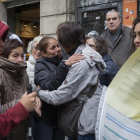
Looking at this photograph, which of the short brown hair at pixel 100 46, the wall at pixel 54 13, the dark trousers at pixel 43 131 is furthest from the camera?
the wall at pixel 54 13

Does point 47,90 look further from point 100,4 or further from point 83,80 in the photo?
point 100,4

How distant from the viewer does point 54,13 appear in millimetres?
7121

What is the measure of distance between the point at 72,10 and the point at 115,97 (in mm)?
6028

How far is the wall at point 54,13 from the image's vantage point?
6855 millimetres

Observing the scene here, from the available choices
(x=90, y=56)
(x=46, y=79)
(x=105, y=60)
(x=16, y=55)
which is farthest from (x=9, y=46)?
(x=105, y=60)

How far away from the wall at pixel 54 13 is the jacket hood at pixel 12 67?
4.82m

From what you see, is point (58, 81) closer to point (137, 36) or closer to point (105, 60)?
point (137, 36)

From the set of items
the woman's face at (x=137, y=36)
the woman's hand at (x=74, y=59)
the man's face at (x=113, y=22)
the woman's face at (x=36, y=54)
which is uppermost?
the man's face at (x=113, y=22)

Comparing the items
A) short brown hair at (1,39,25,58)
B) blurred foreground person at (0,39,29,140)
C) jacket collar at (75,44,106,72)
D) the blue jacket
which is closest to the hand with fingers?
blurred foreground person at (0,39,29,140)

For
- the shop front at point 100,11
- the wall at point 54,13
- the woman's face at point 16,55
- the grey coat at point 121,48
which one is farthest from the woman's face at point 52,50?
the wall at point 54,13

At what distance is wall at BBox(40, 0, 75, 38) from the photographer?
6.86 metres

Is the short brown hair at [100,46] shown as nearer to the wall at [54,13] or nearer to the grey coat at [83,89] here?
the grey coat at [83,89]

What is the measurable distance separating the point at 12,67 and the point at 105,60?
1657 millimetres

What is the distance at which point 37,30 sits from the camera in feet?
30.7
